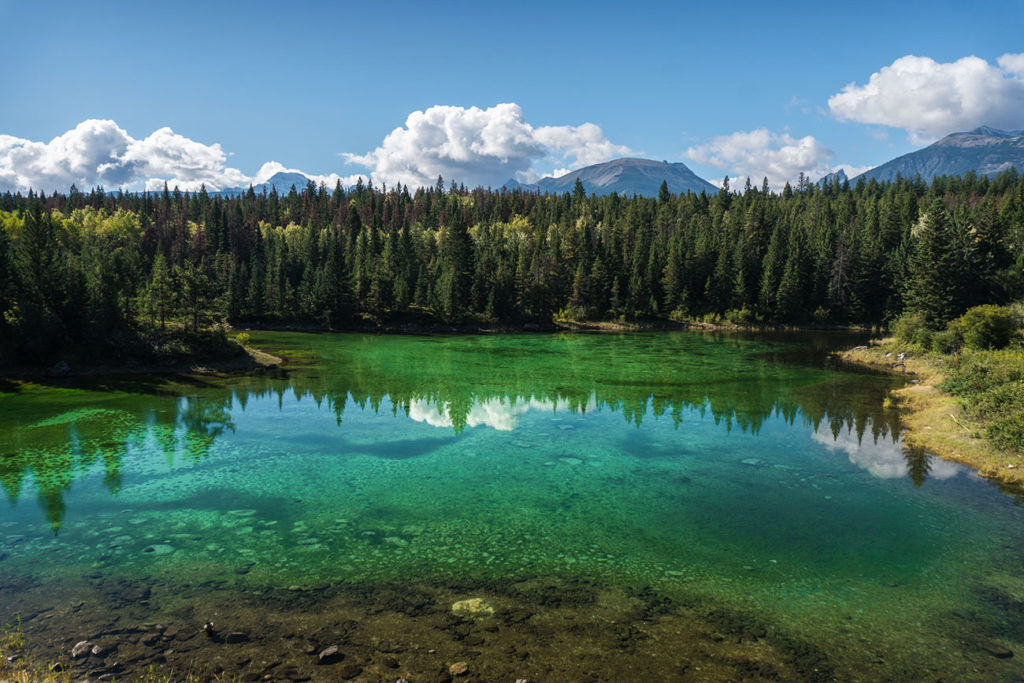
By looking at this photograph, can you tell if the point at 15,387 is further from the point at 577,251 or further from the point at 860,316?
the point at 860,316

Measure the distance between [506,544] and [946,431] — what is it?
25.5 m

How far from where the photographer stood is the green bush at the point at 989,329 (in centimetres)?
4375

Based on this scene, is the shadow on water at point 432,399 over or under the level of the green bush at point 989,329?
under

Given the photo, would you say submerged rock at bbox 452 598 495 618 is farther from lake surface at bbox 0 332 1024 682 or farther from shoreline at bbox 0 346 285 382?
shoreline at bbox 0 346 285 382

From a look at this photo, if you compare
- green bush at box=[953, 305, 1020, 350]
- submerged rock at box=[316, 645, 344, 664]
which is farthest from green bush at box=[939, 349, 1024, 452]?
submerged rock at box=[316, 645, 344, 664]

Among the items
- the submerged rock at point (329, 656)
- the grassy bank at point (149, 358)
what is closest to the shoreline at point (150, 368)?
the grassy bank at point (149, 358)

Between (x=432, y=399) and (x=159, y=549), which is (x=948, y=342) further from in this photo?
(x=159, y=549)

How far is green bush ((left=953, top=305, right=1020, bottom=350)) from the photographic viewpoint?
144 ft

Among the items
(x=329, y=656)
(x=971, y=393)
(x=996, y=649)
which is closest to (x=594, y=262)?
(x=971, y=393)

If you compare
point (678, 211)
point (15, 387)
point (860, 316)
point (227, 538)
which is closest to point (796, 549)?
point (227, 538)

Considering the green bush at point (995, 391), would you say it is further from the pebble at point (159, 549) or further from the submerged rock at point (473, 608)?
the pebble at point (159, 549)

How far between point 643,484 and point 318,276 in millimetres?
91132

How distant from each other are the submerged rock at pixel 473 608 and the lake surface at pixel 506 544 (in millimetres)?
184

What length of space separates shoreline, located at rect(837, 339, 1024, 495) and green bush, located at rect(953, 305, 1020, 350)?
3268 mm
